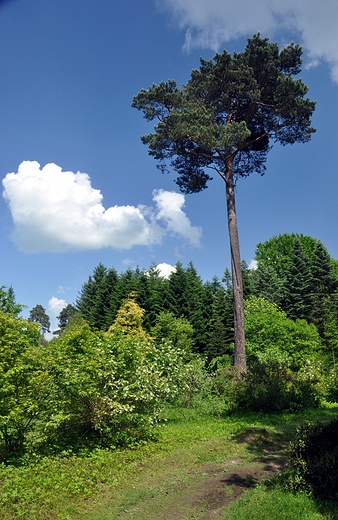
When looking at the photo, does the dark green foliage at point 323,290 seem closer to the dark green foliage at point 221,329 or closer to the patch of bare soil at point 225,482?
the dark green foliage at point 221,329

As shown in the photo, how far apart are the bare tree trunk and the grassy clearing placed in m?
4.83

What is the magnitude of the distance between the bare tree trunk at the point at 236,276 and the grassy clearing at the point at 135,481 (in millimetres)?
4830

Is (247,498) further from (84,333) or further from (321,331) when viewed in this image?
(321,331)

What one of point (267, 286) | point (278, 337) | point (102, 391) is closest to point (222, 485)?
point (102, 391)

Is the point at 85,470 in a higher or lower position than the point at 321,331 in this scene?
lower

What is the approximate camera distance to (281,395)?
13.7 meters

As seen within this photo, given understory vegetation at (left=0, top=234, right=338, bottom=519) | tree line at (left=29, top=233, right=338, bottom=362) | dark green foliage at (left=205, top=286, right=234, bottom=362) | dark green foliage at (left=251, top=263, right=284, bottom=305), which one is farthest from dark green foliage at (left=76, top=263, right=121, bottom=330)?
understory vegetation at (left=0, top=234, right=338, bottom=519)

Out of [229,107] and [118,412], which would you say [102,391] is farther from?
[229,107]

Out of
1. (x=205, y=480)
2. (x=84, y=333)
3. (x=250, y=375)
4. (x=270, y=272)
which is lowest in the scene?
(x=205, y=480)

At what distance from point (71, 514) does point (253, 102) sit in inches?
617

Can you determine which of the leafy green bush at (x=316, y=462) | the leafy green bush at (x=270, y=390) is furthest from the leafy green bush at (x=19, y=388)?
the leafy green bush at (x=270, y=390)

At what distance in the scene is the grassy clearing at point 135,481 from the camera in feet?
16.4

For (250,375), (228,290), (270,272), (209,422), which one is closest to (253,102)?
(250,375)

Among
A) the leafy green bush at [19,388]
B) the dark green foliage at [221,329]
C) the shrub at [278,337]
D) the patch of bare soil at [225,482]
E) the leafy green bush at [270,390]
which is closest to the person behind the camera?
the patch of bare soil at [225,482]
